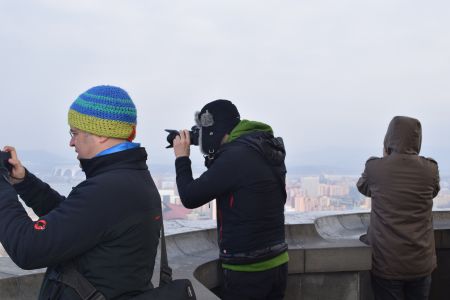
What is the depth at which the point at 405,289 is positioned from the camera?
3.82m

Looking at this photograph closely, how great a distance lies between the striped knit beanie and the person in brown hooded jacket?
230 cm

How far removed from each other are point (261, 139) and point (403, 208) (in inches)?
50.6

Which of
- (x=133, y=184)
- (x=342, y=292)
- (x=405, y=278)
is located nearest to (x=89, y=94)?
(x=133, y=184)

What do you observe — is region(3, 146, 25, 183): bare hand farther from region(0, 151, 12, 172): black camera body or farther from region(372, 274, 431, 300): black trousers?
region(372, 274, 431, 300): black trousers

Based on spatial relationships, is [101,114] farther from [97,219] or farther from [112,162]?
[97,219]

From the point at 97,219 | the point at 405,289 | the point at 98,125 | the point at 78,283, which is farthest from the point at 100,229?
the point at 405,289

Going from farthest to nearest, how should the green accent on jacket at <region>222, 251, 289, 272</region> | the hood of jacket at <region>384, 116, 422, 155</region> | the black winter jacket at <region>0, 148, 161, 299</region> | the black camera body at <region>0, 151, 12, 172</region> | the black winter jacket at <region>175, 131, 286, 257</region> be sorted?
the hood of jacket at <region>384, 116, 422, 155</region> → the green accent on jacket at <region>222, 251, 289, 272</region> → the black winter jacket at <region>175, 131, 286, 257</region> → the black camera body at <region>0, 151, 12, 172</region> → the black winter jacket at <region>0, 148, 161, 299</region>

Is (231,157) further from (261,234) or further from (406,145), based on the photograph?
(406,145)

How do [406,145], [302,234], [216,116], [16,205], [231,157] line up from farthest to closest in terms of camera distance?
[302,234], [406,145], [216,116], [231,157], [16,205]

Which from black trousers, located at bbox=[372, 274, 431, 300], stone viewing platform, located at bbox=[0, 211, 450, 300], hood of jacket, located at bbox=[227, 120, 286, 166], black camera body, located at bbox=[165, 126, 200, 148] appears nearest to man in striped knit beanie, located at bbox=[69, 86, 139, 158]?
hood of jacket, located at bbox=[227, 120, 286, 166]

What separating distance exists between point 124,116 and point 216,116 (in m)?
1.25

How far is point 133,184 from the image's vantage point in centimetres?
178

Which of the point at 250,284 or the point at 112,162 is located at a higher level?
the point at 112,162

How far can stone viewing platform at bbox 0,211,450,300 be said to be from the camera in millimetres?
3770
